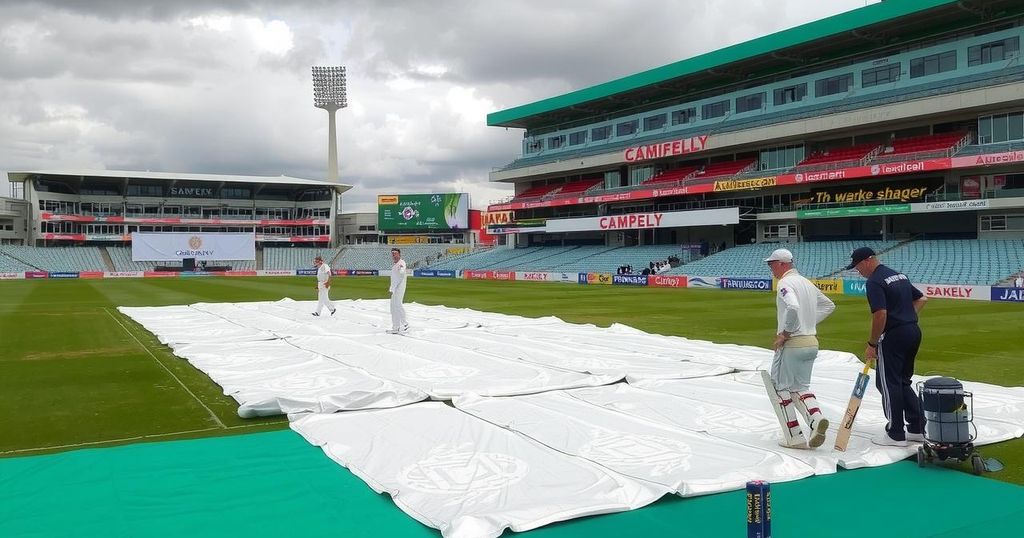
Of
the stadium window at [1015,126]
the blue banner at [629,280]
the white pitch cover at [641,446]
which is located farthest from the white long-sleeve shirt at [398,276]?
the stadium window at [1015,126]

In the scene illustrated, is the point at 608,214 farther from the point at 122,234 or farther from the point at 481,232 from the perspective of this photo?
the point at 122,234

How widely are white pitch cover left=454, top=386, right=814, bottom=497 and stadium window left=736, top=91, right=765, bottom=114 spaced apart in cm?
5005

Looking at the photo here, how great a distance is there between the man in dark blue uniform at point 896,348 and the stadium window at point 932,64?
4360 cm

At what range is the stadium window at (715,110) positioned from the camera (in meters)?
56.4

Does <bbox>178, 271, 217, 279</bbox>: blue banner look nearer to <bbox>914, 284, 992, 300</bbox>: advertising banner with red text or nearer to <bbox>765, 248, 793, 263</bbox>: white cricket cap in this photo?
<bbox>914, 284, 992, 300</bbox>: advertising banner with red text

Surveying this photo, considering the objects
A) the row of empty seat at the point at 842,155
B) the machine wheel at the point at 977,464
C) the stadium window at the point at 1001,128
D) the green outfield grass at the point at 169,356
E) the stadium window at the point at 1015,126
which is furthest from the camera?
the row of empty seat at the point at 842,155

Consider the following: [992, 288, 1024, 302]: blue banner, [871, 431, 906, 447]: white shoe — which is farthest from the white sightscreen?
[871, 431, 906, 447]: white shoe

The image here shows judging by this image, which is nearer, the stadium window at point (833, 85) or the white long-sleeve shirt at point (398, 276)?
the white long-sleeve shirt at point (398, 276)

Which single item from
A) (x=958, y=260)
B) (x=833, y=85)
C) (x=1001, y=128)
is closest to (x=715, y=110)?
(x=833, y=85)

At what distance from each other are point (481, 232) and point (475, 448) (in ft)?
304

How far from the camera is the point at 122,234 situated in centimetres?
8881

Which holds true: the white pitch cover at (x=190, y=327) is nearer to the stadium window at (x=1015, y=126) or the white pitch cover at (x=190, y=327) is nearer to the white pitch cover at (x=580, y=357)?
Result: the white pitch cover at (x=580, y=357)

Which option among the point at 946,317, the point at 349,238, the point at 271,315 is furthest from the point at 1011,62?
the point at 349,238

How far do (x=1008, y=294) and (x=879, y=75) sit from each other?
75.8 ft
